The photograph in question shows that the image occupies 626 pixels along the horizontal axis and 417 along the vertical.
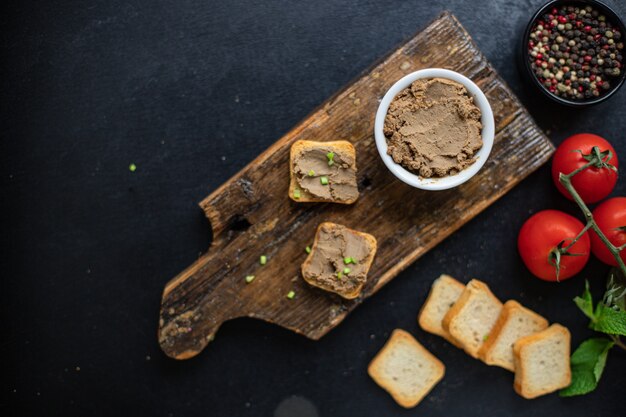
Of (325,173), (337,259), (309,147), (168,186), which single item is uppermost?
(168,186)

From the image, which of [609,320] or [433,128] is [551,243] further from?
[433,128]

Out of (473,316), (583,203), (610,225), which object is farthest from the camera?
(473,316)

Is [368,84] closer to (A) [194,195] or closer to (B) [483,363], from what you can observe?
(A) [194,195]

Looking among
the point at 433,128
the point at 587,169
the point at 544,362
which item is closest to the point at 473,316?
the point at 544,362

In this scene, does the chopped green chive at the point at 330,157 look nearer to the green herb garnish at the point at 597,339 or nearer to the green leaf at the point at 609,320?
the green herb garnish at the point at 597,339

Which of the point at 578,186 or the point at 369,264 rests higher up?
the point at 369,264

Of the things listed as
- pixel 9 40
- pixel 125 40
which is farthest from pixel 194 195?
pixel 9 40

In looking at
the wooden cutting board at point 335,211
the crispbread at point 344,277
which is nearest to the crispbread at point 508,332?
the wooden cutting board at point 335,211
